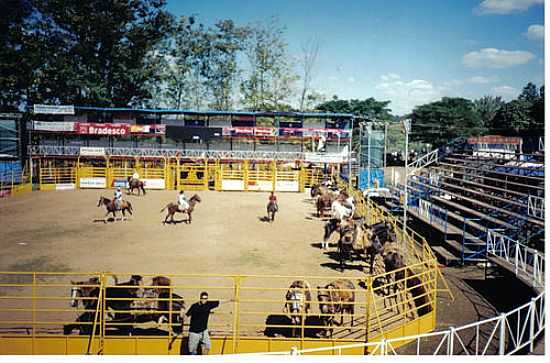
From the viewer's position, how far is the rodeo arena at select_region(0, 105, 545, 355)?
615cm

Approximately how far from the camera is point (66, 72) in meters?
16.3

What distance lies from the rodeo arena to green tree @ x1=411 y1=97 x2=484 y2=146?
8.50 meters

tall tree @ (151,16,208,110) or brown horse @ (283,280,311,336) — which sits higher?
tall tree @ (151,16,208,110)

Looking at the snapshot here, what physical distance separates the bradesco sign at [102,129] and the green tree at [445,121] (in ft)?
54.9

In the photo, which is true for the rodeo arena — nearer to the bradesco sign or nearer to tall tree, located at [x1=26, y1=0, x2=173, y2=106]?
the bradesco sign

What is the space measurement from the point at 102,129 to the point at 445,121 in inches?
832

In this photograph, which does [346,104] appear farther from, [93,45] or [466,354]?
[466,354]

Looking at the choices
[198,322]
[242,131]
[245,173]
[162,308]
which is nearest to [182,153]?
[245,173]

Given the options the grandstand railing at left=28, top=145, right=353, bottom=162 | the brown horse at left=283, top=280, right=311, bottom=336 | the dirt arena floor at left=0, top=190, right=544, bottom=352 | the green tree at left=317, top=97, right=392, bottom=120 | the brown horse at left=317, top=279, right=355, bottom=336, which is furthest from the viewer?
the green tree at left=317, top=97, right=392, bottom=120

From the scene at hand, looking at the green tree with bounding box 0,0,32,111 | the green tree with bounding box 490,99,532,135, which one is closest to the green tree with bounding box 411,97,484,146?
the green tree with bounding box 490,99,532,135

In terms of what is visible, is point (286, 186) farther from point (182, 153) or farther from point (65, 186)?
point (65, 186)

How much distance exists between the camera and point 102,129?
2044 centimetres

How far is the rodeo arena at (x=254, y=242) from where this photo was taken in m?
6.15

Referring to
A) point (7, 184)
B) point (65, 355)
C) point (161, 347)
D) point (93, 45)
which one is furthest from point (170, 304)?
point (7, 184)
